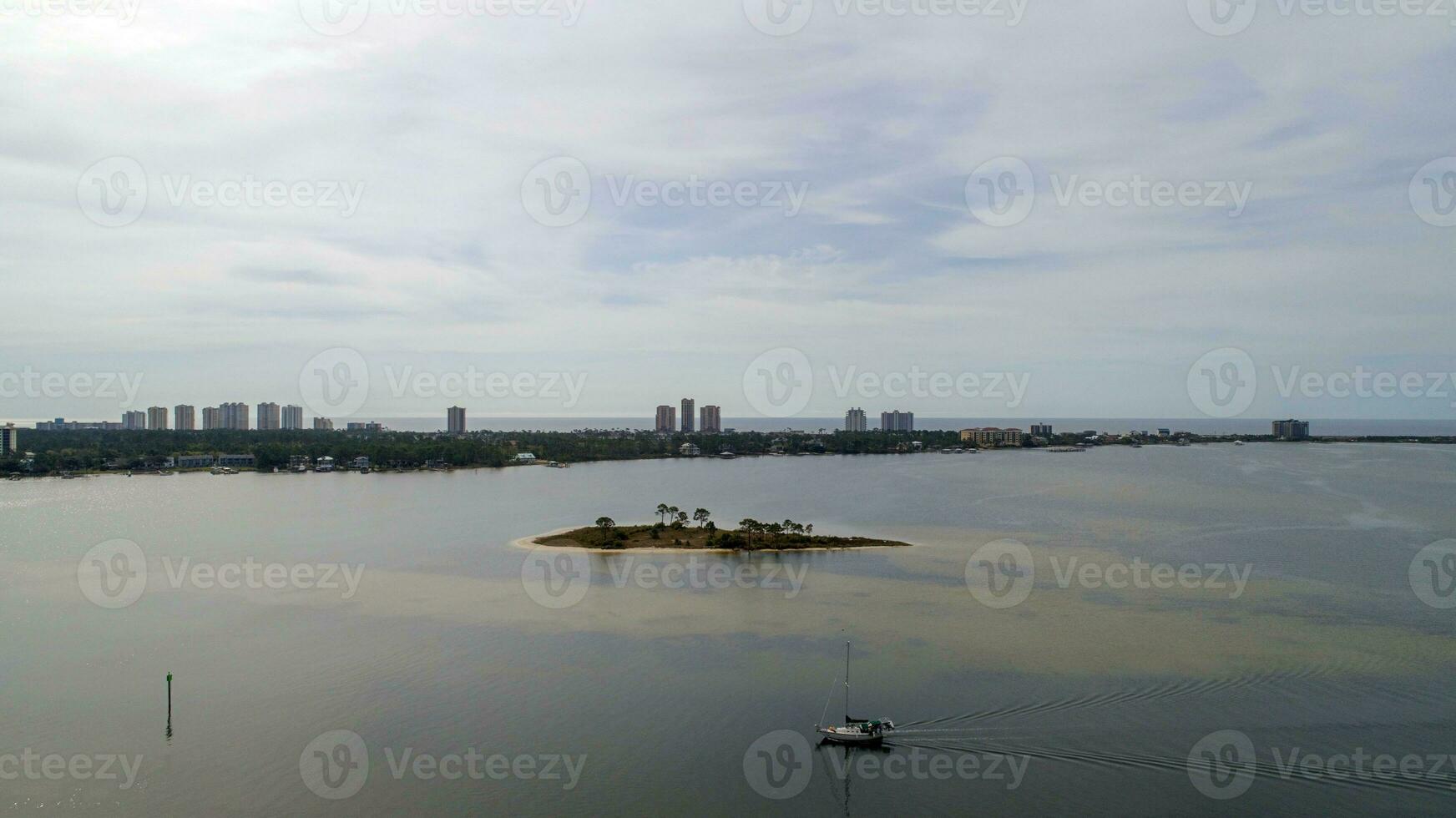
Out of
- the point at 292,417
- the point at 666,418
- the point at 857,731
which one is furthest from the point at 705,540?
the point at 666,418

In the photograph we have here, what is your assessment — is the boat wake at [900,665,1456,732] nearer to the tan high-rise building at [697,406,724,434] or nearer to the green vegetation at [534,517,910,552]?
the green vegetation at [534,517,910,552]

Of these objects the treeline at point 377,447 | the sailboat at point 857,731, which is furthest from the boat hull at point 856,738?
the treeline at point 377,447

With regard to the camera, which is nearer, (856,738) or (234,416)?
(856,738)

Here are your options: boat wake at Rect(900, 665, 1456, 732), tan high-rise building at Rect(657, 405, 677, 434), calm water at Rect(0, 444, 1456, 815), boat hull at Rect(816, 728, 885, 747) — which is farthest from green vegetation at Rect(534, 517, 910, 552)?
tan high-rise building at Rect(657, 405, 677, 434)

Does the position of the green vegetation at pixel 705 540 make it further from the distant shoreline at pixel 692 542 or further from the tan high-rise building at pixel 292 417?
the tan high-rise building at pixel 292 417

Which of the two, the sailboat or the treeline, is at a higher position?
the treeline

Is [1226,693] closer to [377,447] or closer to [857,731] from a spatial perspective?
[857,731]
